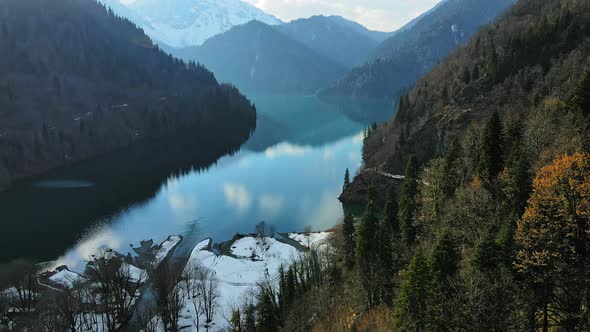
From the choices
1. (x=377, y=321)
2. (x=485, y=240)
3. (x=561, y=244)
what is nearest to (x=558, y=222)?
(x=561, y=244)

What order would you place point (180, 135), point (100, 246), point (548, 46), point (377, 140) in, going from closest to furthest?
point (100, 246) → point (548, 46) → point (377, 140) → point (180, 135)

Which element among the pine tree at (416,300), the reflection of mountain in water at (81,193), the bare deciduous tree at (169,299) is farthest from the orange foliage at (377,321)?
the reflection of mountain in water at (81,193)

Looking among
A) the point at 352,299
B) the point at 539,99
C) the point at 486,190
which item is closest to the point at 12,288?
the point at 352,299

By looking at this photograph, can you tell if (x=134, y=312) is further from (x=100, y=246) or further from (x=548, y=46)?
(x=548, y=46)

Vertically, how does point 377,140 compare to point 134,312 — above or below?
above

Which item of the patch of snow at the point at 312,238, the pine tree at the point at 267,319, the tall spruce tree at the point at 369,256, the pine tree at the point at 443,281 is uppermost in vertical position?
the pine tree at the point at 443,281

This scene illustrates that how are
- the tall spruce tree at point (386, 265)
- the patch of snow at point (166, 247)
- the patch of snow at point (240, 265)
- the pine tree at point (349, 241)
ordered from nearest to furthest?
the tall spruce tree at point (386, 265)
the pine tree at point (349, 241)
the patch of snow at point (240, 265)
the patch of snow at point (166, 247)

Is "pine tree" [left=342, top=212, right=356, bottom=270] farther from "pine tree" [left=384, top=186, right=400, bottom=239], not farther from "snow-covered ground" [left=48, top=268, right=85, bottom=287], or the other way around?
"snow-covered ground" [left=48, top=268, right=85, bottom=287]

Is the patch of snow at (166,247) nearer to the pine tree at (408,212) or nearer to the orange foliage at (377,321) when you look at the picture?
the pine tree at (408,212)
